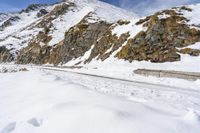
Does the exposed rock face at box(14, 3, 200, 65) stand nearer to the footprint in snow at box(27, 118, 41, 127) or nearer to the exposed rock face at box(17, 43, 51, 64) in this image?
the exposed rock face at box(17, 43, 51, 64)

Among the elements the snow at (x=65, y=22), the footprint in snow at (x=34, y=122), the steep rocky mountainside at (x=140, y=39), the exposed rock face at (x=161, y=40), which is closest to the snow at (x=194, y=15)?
the steep rocky mountainside at (x=140, y=39)

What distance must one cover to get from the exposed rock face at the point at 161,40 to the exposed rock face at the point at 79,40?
2102 centimetres

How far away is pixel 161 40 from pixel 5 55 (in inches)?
3178

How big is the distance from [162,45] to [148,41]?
7.04ft

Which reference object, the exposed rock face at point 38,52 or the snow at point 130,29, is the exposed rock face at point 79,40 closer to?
the exposed rock face at point 38,52

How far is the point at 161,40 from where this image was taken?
3322cm

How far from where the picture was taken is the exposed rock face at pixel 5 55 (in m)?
101

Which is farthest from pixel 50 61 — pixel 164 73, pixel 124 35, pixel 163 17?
pixel 164 73

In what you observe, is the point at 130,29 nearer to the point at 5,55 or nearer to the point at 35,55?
the point at 35,55

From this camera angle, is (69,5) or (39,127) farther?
(69,5)

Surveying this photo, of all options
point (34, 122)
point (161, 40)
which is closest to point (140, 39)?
point (161, 40)

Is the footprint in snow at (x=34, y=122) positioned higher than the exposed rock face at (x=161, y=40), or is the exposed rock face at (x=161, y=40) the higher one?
the exposed rock face at (x=161, y=40)

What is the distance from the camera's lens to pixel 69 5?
116750 millimetres

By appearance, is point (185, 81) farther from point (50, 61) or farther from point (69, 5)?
point (69, 5)
